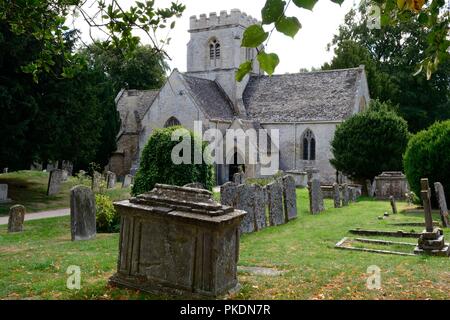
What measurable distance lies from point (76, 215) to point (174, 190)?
6463 millimetres

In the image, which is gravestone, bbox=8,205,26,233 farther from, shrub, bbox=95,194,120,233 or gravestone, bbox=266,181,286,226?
gravestone, bbox=266,181,286,226

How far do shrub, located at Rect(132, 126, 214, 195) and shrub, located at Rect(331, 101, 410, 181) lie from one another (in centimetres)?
1398

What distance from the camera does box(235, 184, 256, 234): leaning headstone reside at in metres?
13.4

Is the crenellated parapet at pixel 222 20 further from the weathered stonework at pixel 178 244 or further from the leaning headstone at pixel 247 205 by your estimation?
the weathered stonework at pixel 178 244

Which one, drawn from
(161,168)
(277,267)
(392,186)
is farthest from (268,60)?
(392,186)

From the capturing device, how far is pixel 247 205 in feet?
44.9

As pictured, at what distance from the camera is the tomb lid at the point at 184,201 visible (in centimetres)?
617

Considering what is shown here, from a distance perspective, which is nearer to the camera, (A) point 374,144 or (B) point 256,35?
(B) point 256,35

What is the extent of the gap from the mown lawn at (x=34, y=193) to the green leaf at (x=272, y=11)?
1783 centimetres

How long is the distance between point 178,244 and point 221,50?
3425 centimetres

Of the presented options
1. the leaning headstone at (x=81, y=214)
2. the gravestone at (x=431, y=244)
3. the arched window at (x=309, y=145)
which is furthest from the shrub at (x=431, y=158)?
the arched window at (x=309, y=145)

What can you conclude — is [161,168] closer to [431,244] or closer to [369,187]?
[431,244]

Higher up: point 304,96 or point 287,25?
point 304,96
